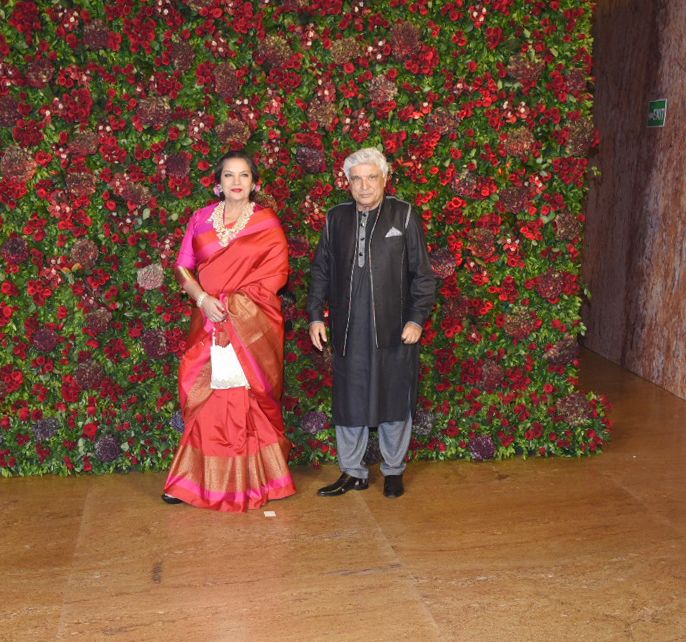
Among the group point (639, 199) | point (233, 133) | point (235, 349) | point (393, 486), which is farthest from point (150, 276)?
point (639, 199)

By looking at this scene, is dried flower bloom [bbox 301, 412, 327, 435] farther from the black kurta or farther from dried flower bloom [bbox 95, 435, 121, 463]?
dried flower bloom [bbox 95, 435, 121, 463]

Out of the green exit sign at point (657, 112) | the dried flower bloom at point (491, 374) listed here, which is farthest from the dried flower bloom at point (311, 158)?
the green exit sign at point (657, 112)

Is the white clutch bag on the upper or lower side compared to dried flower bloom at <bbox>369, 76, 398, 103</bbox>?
lower

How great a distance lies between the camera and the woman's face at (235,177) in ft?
12.7

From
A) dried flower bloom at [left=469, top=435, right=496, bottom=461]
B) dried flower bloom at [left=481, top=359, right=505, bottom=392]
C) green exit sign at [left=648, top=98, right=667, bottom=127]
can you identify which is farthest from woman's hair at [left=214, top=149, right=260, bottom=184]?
green exit sign at [left=648, top=98, right=667, bottom=127]

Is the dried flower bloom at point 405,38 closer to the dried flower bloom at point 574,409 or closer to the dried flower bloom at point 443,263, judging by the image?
the dried flower bloom at point 443,263

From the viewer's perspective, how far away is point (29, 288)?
425 cm

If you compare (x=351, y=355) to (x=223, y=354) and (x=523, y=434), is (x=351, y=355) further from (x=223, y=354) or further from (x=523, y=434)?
(x=523, y=434)

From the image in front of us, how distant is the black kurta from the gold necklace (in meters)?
0.51

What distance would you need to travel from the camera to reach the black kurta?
3.99 metres

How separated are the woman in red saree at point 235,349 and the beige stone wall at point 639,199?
3.13 metres

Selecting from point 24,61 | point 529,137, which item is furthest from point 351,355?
point 24,61

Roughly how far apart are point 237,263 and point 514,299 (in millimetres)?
1498

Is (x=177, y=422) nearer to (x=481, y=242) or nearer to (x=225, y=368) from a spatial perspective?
(x=225, y=368)
